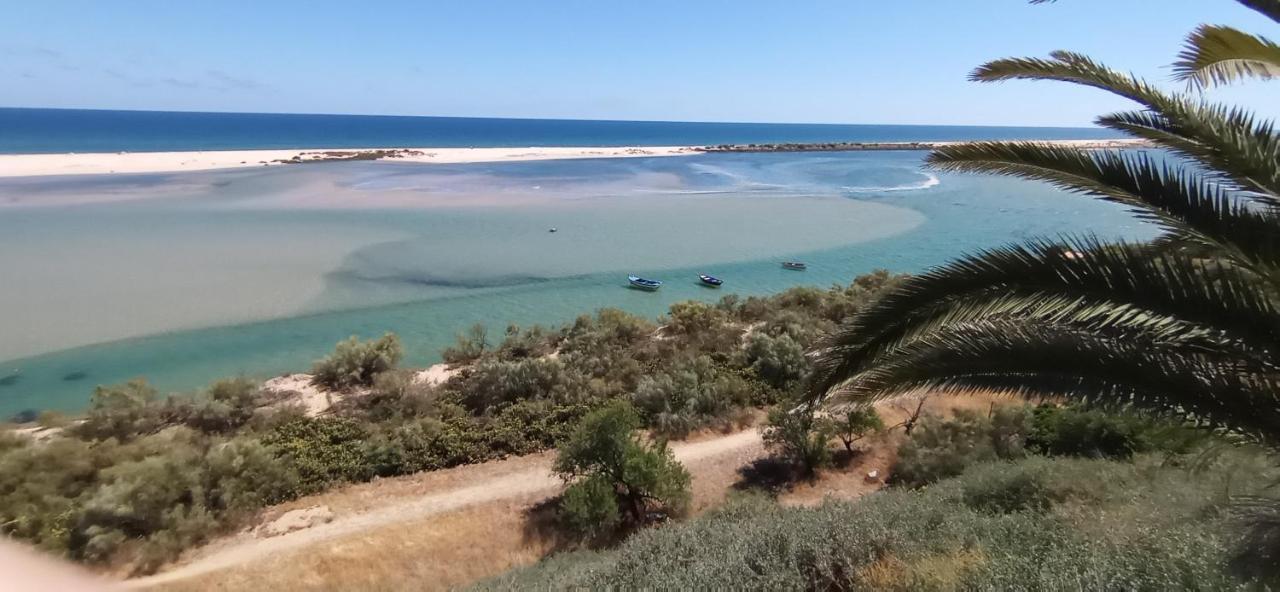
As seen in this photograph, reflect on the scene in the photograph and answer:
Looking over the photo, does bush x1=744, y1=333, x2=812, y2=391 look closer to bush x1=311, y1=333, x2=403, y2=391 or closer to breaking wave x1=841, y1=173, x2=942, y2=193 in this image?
bush x1=311, y1=333, x2=403, y2=391

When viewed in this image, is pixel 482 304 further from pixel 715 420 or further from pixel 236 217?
pixel 236 217

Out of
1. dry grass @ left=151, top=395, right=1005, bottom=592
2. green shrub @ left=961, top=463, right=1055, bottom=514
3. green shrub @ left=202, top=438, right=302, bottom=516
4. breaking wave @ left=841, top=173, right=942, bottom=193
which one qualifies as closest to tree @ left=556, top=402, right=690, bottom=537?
dry grass @ left=151, top=395, right=1005, bottom=592

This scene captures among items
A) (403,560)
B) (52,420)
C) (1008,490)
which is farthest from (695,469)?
(52,420)

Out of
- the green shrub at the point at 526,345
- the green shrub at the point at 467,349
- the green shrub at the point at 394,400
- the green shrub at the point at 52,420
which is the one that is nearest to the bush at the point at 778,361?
the green shrub at the point at 526,345

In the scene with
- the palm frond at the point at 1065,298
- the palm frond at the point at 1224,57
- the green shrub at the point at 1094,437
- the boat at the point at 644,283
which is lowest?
the boat at the point at 644,283

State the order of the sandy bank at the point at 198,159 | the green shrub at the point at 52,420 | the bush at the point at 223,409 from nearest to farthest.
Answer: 1. the green shrub at the point at 52,420
2. the bush at the point at 223,409
3. the sandy bank at the point at 198,159

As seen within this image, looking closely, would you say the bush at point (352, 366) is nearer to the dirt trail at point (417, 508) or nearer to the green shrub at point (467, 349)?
the green shrub at point (467, 349)
